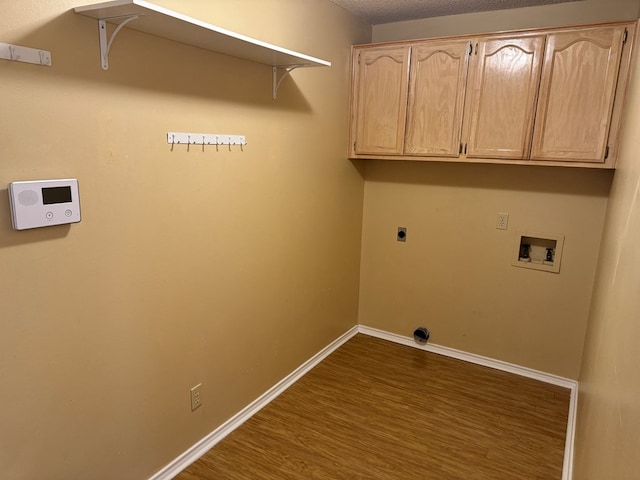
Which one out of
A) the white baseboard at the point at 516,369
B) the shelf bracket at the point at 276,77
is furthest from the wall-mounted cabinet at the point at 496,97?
the white baseboard at the point at 516,369

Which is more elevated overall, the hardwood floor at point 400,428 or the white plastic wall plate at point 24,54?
the white plastic wall plate at point 24,54

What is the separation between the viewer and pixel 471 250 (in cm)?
327

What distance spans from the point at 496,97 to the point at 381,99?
786 mm

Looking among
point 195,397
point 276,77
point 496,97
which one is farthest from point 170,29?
point 496,97

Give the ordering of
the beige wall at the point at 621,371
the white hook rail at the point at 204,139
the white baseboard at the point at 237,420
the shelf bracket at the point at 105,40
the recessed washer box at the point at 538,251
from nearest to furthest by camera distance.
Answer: the beige wall at the point at 621,371, the shelf bracket at the point at 105,40, the white hook rail at the point at 204,139, the white baseboard at the point at 237,420, the recessed washer box at the point at 538,251

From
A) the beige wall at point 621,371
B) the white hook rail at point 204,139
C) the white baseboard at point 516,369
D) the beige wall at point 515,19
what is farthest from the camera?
the beige wall at point 515,19

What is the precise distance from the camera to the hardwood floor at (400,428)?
2256 mm

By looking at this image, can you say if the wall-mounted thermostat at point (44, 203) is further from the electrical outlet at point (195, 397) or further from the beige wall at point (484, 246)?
the beige wall at point (484, 246)

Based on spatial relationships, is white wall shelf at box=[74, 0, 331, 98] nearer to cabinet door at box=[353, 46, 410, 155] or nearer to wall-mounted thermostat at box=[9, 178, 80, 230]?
wall-mounted thermostat at box=[9, 178, 80, 230]

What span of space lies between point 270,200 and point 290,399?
1317mm

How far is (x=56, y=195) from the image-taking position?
1.49m

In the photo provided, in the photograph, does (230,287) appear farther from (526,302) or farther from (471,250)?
(526,302)

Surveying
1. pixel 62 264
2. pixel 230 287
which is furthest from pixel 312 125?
pixel 62 264

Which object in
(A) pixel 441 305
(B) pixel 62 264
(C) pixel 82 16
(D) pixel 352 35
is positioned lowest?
(A) pixel 441 305
